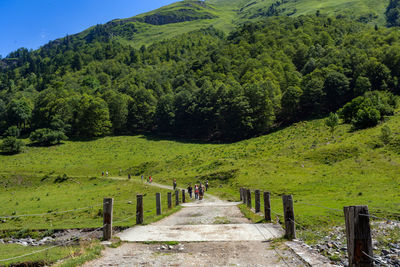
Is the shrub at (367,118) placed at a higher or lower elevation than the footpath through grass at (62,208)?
higher

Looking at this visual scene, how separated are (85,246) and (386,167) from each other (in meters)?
42.1

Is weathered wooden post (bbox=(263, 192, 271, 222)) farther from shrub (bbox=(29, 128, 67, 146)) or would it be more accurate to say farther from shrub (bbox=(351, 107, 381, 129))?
shrub (bbox=(29, 128, 67, 146))

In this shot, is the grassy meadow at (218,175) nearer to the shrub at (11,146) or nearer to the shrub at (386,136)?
the shrub at (386,136)

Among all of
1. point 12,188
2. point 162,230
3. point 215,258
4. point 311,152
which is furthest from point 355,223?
point 12,188

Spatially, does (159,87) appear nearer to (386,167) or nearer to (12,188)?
(12,188)

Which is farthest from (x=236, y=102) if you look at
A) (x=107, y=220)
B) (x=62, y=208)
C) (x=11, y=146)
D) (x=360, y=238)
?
(x=360, y=238)

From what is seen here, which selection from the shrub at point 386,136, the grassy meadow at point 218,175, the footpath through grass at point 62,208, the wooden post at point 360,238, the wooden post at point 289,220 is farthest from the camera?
the shrub at point 386,136

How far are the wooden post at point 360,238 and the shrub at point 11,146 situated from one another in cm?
9483

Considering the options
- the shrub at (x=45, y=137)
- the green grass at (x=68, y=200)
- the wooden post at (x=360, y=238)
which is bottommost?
the green grass at (x=68, y=200)

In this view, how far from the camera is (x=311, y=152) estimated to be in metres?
51.5

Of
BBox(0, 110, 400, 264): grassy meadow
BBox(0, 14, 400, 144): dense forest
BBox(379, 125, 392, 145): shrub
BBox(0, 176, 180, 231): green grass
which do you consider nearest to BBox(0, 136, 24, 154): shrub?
BBox(0, 110, 400, 264): grassy meadow

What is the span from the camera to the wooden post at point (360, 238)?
225 inches

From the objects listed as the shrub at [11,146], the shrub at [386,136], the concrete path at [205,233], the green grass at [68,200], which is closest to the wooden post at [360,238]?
the concrete path at [205,233]

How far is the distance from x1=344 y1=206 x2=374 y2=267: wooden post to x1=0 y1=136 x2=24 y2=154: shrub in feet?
311
